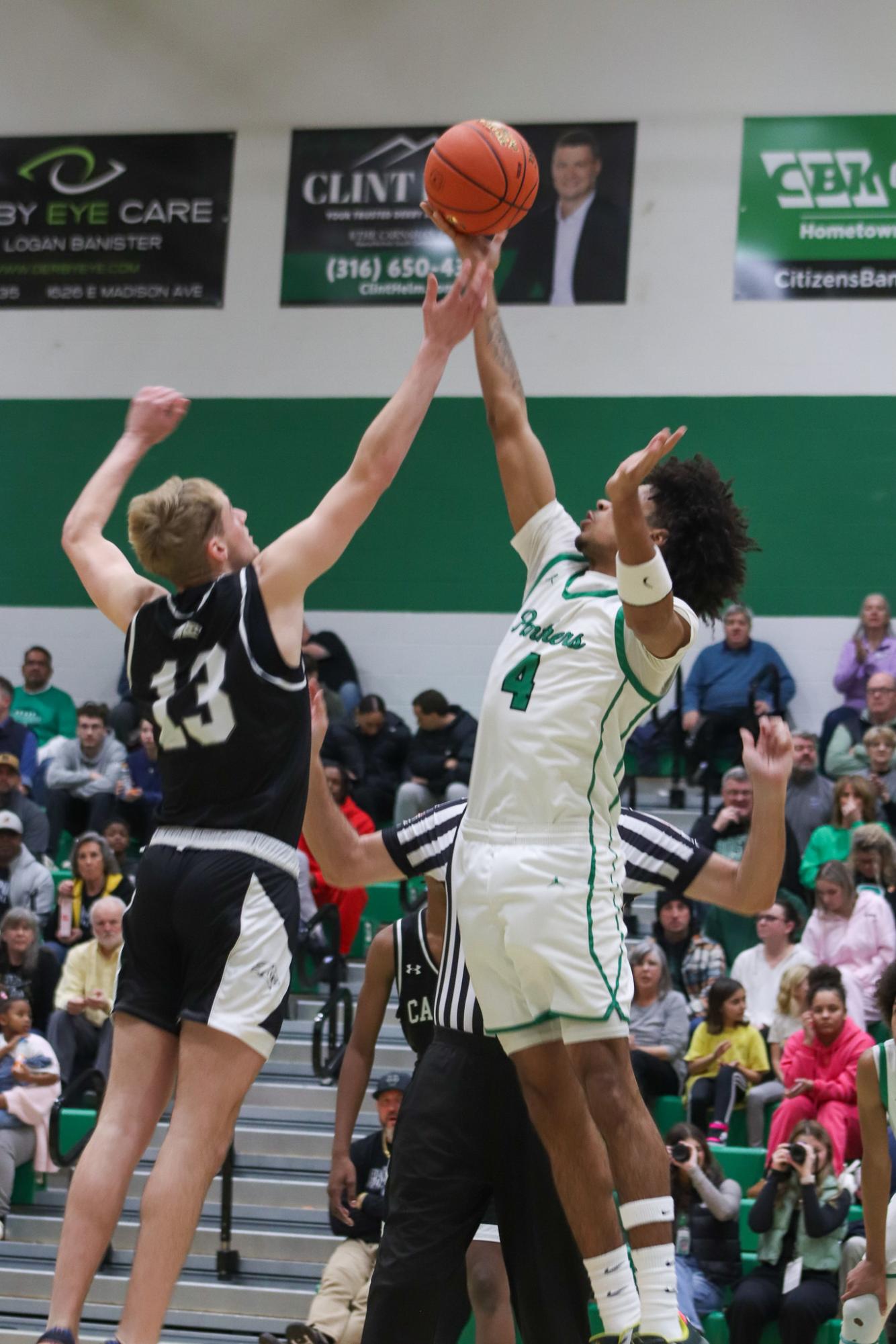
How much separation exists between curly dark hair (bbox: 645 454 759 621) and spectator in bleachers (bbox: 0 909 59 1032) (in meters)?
7.19

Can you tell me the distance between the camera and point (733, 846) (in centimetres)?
1166

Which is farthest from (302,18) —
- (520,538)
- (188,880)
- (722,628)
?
(188,880)

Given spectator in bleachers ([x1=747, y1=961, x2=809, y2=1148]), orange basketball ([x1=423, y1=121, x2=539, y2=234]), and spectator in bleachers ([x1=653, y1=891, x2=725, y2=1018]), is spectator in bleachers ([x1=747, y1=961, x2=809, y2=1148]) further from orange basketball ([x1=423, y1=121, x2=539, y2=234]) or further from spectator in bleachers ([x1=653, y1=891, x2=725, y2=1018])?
orange basketball ([x1=423, y1=121, x2=539, y2=234])

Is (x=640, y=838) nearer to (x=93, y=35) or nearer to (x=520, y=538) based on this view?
(x=520, y=538)

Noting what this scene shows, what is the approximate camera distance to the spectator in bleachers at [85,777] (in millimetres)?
13648

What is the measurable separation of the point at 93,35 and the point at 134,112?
886 millimetres

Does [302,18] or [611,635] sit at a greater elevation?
[302,18]

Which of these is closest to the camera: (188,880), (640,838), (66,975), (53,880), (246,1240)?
(188,880)

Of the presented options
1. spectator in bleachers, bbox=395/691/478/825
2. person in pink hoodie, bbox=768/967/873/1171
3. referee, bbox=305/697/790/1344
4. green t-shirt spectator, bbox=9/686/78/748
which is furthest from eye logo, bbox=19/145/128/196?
referee, bbox=305/697/790/1344

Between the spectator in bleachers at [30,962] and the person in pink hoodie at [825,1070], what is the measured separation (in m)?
4.88

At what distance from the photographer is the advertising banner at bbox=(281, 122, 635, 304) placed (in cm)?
1530

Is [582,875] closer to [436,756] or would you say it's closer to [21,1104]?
[21,1104]

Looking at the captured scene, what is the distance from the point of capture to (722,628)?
14.5 metres

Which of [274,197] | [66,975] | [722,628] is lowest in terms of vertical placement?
[66,975]
